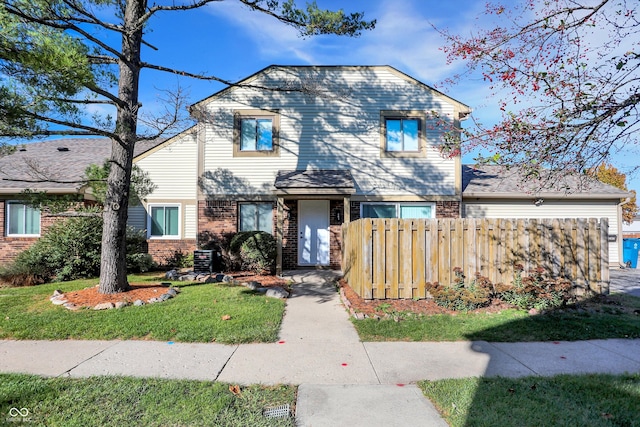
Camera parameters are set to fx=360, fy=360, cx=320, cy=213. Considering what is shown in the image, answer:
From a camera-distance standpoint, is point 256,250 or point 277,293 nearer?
point 277,293

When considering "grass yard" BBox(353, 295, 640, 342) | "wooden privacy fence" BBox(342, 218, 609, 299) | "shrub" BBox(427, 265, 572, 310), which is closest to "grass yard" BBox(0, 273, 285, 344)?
"grass yard" BBox(353, 295, 640, 342)

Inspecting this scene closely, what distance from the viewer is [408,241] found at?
7.60 meters

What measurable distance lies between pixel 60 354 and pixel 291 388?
3163mm

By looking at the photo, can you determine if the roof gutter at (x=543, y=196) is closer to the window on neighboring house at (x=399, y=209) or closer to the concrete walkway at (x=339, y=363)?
the window on neighboring house at (x=399, y=209)

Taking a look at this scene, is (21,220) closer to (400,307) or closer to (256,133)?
(256,133)

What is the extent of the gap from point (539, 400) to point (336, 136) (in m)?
10.1

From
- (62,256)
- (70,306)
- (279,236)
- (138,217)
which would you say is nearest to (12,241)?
(62,256)

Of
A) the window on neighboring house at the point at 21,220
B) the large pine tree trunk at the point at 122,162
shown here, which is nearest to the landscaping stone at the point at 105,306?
the large pine tree trunk at the point at 122,162

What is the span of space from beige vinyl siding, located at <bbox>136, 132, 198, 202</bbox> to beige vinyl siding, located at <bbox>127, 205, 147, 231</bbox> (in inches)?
22.6

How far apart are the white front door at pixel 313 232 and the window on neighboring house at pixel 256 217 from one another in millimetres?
1058

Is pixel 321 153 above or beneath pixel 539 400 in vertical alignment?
above

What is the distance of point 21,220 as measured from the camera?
12.4 m

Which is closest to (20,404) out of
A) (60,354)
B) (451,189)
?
(60,354)

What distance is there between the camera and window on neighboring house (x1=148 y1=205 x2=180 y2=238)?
13445 millimetres
